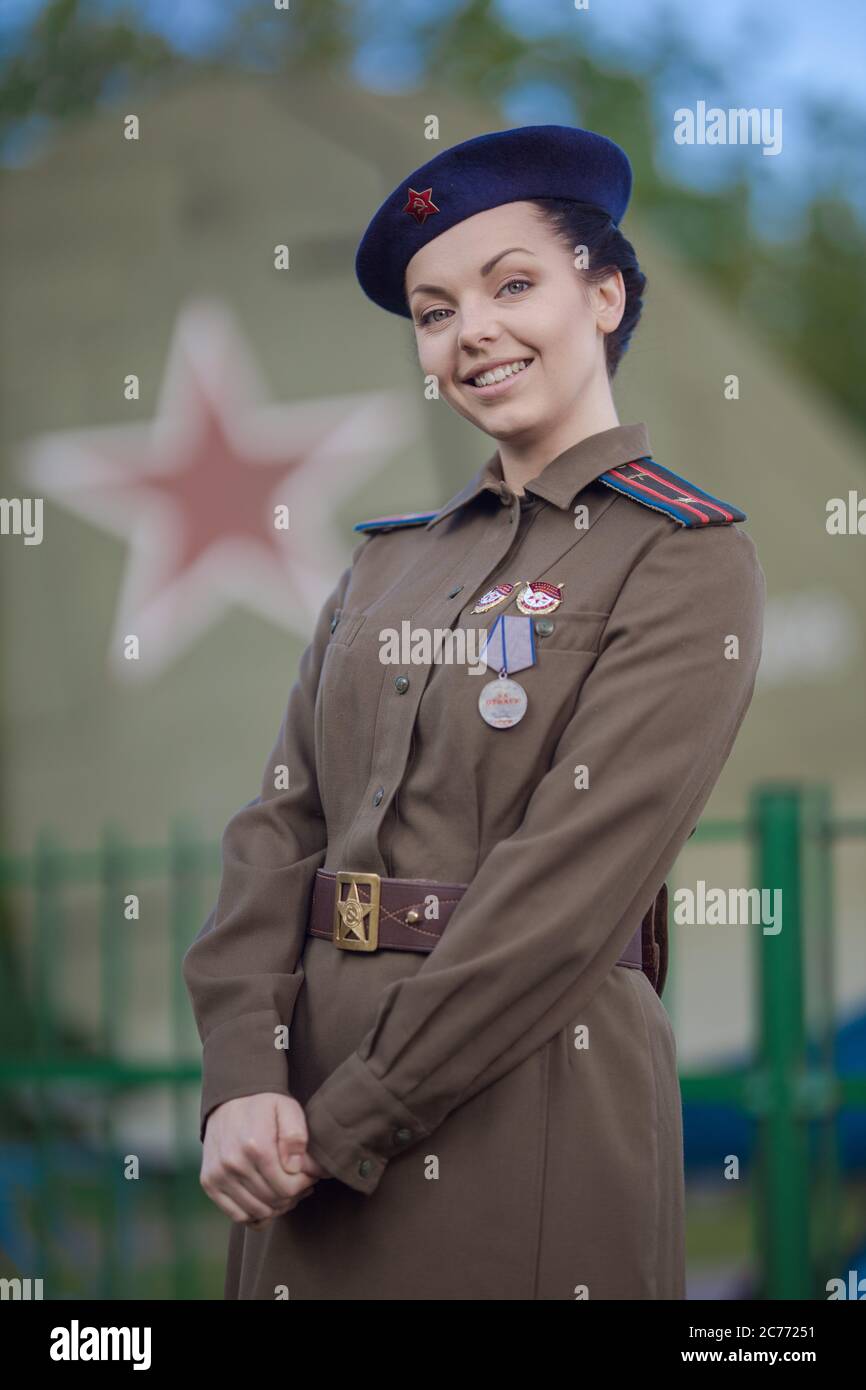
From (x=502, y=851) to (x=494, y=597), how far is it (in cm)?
35

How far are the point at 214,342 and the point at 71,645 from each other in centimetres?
143

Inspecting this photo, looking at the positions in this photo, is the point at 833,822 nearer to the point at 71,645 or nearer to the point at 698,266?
the point at 71,645

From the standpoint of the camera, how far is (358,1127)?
5.80 ft

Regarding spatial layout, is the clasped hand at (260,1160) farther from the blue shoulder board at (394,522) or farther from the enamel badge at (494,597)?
the blue shoulder board at (394,522)

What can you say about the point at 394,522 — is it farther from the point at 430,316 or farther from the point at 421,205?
the point at 421,205

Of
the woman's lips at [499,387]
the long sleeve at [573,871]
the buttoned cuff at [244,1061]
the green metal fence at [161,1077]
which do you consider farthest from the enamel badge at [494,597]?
the green metal fence at [161,1077]

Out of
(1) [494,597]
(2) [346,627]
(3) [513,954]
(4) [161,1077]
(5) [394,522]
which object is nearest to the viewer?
(3) [513,954]

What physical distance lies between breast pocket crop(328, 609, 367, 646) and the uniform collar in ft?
0.82

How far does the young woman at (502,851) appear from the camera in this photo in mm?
1789

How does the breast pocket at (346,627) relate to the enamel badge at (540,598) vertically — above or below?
above

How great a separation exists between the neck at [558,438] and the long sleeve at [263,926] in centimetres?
36

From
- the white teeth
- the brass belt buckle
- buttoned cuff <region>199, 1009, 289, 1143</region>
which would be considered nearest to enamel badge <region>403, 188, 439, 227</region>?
the white teeth

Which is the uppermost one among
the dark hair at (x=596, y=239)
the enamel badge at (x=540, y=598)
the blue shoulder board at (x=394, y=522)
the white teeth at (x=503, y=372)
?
the dark hair at (x=596, y=239)

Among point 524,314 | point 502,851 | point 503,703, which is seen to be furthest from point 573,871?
point 524,314
